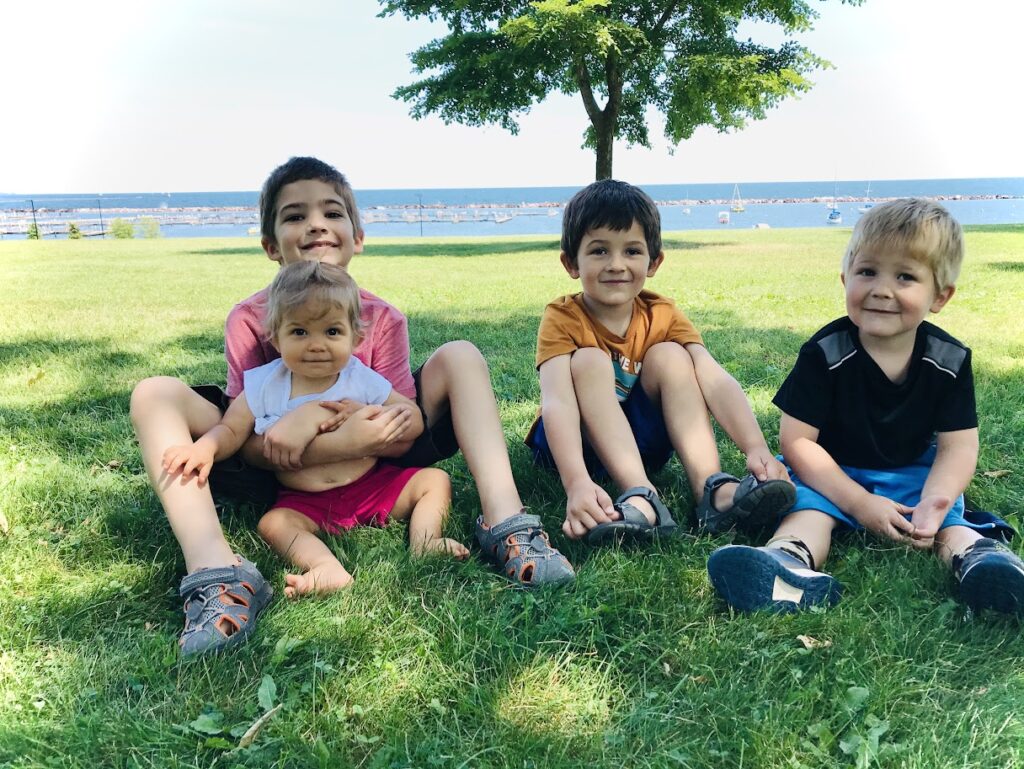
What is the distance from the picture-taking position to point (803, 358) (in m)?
2.51

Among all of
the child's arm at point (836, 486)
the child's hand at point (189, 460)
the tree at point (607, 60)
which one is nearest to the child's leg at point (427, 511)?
the child's hand at point (189, 460)

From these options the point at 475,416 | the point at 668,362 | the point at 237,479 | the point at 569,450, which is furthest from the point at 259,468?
the point at 668,362

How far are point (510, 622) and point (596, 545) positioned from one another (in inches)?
18.5

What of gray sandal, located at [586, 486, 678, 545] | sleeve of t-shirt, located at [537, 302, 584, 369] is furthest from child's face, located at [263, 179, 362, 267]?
gray sandal, located at [586, 486, 678, 545]

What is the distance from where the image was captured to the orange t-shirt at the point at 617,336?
8.87 feet

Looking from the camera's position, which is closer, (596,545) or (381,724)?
(381,724)

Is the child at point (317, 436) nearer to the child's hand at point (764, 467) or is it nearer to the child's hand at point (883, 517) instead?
the child's hand at point (764, 467)

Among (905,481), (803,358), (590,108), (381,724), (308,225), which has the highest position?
(590,108)

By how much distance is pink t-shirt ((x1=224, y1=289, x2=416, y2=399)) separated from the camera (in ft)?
8.39

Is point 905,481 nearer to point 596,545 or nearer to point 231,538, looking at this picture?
point 596,545

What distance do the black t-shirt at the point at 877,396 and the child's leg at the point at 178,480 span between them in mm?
1770

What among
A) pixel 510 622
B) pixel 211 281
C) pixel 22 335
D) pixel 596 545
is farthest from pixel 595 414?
pixel 211 281

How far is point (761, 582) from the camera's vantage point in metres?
1.98

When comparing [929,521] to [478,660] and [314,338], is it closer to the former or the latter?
[478,660]
